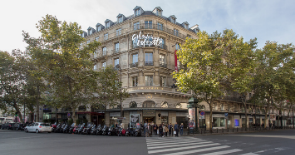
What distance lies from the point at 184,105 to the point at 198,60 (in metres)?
10.0

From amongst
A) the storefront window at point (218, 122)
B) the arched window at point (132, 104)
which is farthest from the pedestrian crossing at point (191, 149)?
the storefront window at point (218, 122)

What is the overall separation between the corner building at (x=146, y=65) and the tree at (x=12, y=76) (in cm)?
1310

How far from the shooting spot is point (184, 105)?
31.5m

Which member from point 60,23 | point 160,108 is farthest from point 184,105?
point 60,23

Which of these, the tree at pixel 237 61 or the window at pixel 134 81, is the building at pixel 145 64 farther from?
the tree at pixel 237 61

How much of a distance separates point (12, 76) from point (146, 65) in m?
22.8

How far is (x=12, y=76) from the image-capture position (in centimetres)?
3247

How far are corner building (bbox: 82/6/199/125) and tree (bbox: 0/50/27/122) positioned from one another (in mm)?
13105

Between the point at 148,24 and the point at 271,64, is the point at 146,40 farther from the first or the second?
the point at 271,64

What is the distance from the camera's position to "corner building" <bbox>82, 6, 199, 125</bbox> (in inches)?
1094

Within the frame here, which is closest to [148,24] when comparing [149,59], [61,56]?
[149,59]

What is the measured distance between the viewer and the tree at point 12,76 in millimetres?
31281

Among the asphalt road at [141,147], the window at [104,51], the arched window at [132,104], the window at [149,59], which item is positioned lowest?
the asphalt road at [141,147]

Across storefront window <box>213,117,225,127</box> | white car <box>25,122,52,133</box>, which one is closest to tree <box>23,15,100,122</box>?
white car <box>25,122,52,133</box>
